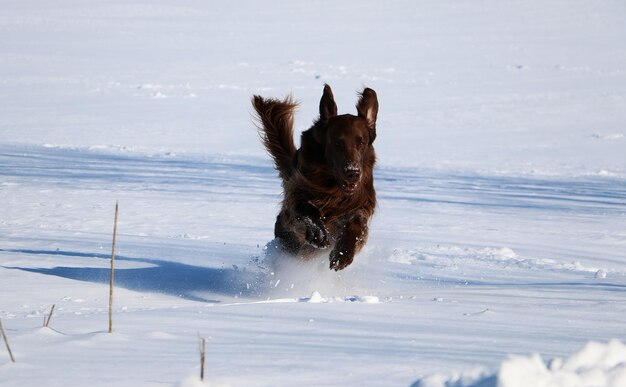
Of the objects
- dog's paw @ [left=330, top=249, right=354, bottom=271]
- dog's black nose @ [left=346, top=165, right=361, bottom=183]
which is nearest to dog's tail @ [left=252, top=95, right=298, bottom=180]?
dog's black nose @ [left=346, top=165, right=361, bottom=183]

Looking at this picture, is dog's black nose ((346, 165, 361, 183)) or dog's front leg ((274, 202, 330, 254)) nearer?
dog's black nose ((346, 165, 361, 183))

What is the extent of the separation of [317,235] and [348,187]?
38 centimetres

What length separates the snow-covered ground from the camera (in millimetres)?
2701

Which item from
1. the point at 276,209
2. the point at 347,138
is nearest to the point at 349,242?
the point at 347,138

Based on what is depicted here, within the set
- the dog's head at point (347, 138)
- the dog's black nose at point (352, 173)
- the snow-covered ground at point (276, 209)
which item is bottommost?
the snow-covered ground at point (276, 209)

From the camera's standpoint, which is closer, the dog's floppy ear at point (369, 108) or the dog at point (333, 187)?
the dog at point (333, 187)

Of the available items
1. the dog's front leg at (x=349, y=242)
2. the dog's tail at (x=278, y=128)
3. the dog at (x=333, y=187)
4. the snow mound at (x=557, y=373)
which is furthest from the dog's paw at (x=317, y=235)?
the snow mound at (x=557, y=373)

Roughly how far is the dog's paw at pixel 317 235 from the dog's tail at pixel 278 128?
3.19ft

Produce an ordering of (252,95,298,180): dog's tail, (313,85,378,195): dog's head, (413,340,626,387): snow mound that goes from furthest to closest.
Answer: (252,95,298,180): dog's tail < (313,85,378,195): dog's head < (413,340,626,387): snow mound

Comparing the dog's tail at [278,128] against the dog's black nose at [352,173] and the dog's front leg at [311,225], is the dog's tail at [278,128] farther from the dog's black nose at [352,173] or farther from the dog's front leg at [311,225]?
the dog's black nose at [352,173]

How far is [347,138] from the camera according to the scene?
5738 mm

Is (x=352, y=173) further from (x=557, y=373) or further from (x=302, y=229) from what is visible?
(x=557, y=373)

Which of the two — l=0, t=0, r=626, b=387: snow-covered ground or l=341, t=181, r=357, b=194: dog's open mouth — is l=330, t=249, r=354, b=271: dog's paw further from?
l=341, t=181, r=357, b=194: dog's open mouth

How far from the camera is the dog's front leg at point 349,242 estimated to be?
18.2ft
